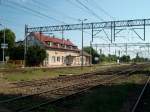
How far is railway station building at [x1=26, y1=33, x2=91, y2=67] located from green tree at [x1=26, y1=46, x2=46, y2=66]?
709 cm

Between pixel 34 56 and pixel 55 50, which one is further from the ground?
pixel 55 50

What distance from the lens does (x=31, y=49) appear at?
65.4 metres

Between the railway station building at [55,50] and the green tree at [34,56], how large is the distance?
7092mm

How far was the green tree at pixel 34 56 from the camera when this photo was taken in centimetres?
6512

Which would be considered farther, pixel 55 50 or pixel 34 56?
pixel 55 50

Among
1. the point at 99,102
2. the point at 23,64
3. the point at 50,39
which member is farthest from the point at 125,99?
the point at 50,39

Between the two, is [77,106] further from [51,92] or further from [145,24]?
[145,24]

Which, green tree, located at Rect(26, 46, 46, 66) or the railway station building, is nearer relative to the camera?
green tree, located at Rect(26, 46, 46, 66)

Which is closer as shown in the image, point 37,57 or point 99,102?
point 99,102

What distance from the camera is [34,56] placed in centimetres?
6494

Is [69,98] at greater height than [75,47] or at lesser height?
lesser

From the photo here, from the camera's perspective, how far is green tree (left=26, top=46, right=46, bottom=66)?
214ft

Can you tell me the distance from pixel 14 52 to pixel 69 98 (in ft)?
181

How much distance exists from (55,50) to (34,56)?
1964cm
